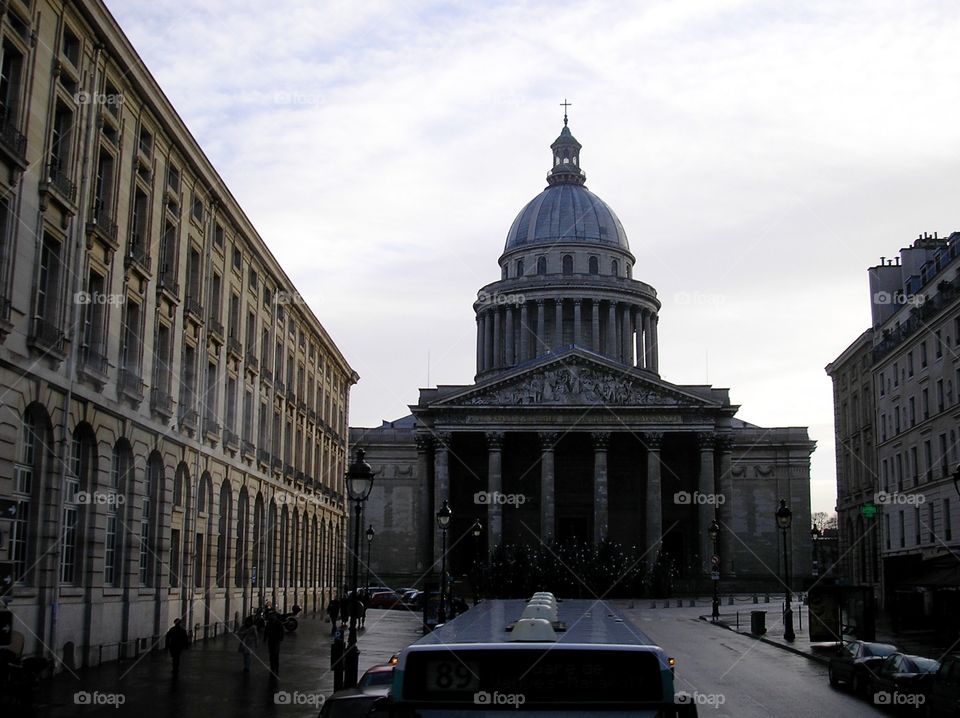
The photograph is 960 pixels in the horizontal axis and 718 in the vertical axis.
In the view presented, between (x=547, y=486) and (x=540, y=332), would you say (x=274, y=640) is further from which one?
(x=540, y=332)

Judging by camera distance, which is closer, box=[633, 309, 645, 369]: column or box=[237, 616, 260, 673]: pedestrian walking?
box=[237, 616, 260, 673]: pedestrian walking

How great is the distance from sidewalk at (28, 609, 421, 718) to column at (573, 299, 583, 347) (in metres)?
79.1

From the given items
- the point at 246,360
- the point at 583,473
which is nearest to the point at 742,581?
the point at 583,473

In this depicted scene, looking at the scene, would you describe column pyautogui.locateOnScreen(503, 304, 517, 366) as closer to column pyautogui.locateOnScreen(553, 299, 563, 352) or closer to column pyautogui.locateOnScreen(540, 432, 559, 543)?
column pyautogui.locateOnScreen(553, 299, 563, 352)

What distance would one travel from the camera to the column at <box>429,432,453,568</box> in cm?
8994

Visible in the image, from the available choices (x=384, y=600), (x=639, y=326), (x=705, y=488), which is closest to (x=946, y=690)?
(x=384, y=600)

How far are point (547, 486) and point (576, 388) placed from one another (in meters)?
8.12

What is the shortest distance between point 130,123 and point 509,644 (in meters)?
26.7

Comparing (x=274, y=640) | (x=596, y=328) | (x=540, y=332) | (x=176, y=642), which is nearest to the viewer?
(x=176, y=642)

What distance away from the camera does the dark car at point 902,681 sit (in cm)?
2164

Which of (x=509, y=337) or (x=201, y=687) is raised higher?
(x=509, y=337)

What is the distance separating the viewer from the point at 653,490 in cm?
8862

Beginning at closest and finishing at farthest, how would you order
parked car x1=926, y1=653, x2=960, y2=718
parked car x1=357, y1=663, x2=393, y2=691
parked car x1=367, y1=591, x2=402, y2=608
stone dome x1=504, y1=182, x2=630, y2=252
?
parked car x1=357, y1=663, x2=393, y2=691, parked car x1=926, y1=653, x2=960, y2=718, parked car x1=367, y1=591, x2=402, y2=608, stone dome x1=504, y1=182, x2=630, y2=252

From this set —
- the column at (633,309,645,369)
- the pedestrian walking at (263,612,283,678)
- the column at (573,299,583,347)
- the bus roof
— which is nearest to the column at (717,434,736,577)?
the column at (573,299,583,347)
